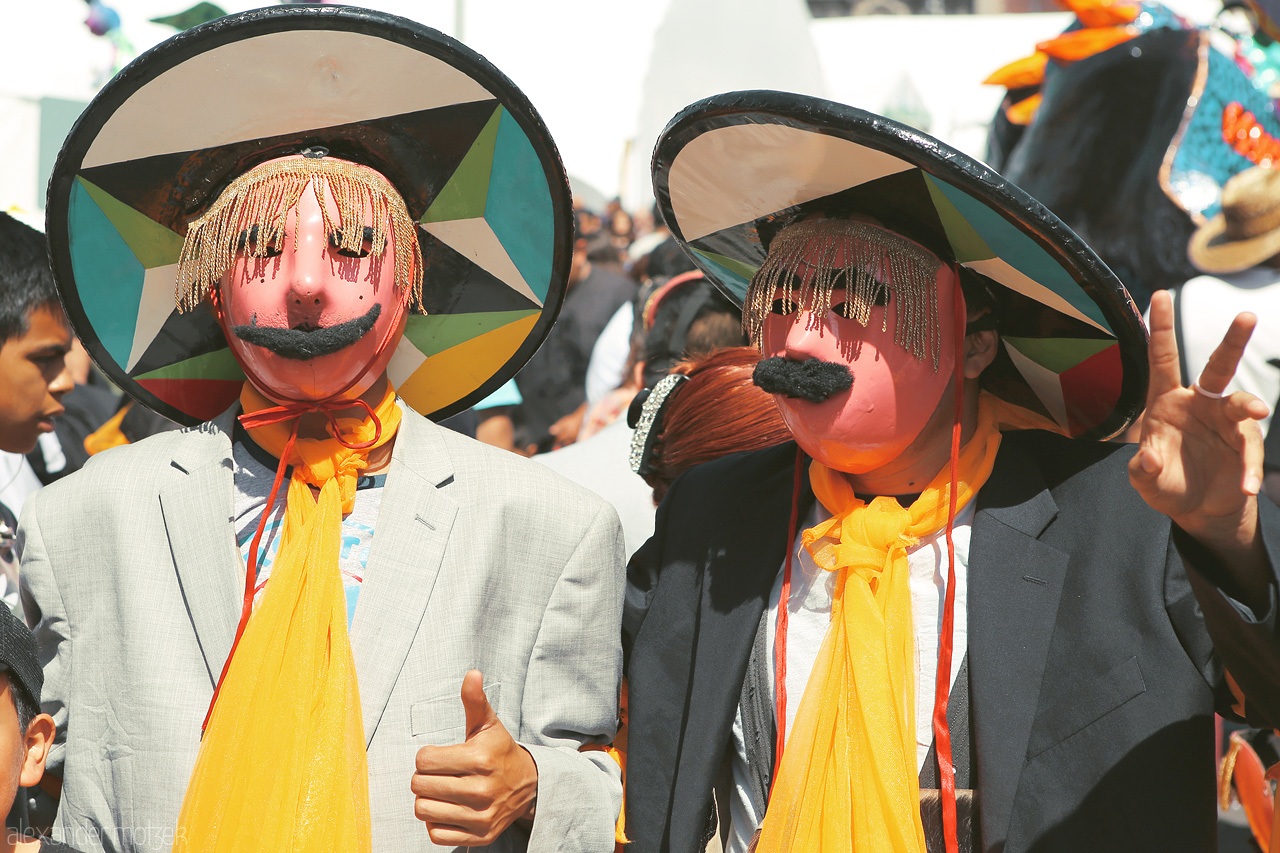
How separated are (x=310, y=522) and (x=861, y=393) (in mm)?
924

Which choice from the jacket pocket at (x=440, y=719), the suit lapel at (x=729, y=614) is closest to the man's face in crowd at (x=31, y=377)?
the jacket pocket at (x=440, y=719)

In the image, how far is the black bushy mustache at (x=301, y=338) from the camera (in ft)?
6.05

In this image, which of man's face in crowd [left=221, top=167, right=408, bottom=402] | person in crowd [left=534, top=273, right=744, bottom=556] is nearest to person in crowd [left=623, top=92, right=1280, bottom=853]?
man's face in crowd [left=221, top=167, right=408, bottom=402]

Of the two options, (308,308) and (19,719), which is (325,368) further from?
(19,719)

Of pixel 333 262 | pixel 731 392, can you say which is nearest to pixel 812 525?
pixel 731 392

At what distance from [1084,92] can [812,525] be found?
3.89 m

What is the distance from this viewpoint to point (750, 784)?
6.50ft

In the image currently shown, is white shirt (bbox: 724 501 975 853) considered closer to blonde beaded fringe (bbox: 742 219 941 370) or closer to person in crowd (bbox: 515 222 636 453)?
blonde beaded fringe (bbox: 742 219 941 370)

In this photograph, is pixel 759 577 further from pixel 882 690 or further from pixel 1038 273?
pixel 1038 273

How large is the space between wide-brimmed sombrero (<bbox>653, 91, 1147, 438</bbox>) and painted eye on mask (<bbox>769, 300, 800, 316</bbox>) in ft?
0.65

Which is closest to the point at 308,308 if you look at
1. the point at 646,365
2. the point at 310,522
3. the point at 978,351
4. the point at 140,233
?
the point at 310,522

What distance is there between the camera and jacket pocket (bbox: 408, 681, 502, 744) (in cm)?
187

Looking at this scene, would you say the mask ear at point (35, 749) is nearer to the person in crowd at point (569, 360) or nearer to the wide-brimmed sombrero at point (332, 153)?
the wide-brimmed sombrero at point (332, 153)

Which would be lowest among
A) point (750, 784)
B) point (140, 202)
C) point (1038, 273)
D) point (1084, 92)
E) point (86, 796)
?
point (750, 784)
